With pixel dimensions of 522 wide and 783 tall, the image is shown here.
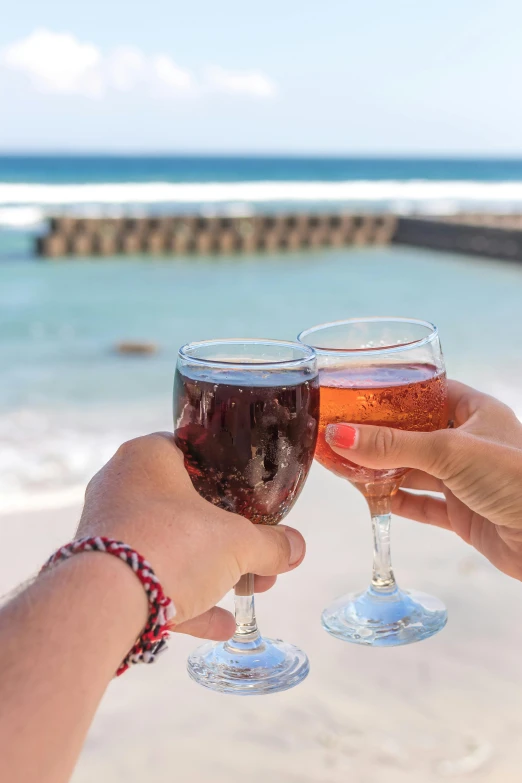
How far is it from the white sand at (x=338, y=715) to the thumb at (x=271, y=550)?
0.34 meters

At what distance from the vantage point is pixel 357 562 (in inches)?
99.9

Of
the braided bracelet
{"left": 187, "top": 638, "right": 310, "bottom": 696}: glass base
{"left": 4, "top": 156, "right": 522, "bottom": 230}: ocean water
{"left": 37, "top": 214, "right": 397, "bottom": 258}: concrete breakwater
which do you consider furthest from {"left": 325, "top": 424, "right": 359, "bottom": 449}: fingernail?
{"left": 4, "top": 156, "right": 522, "bottom": 230}: ocean water

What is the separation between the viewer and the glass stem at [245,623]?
1.59 meters

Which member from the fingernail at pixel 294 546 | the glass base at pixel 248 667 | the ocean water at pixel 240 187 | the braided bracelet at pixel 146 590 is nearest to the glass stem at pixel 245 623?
the glass base at pixel 248 667

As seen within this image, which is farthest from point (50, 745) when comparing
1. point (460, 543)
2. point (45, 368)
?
point (45, 368)

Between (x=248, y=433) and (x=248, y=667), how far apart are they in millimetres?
472

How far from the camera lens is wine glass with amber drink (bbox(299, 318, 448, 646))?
5.34 feet

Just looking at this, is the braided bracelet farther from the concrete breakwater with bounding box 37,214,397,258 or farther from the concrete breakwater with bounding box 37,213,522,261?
the concrete breakwater with bounding box 37,214,397,258

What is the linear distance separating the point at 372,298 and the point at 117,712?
12.7m

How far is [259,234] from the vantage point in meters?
21.7

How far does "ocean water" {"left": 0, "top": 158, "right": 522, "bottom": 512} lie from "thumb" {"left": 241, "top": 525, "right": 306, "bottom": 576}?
7.40 feet

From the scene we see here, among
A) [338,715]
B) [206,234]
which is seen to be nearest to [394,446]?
[338,715]

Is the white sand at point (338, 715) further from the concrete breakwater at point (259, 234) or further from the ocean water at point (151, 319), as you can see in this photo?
the concrete breakwater at point (259, 234)

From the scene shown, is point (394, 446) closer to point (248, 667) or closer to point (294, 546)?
point (294, 546)
